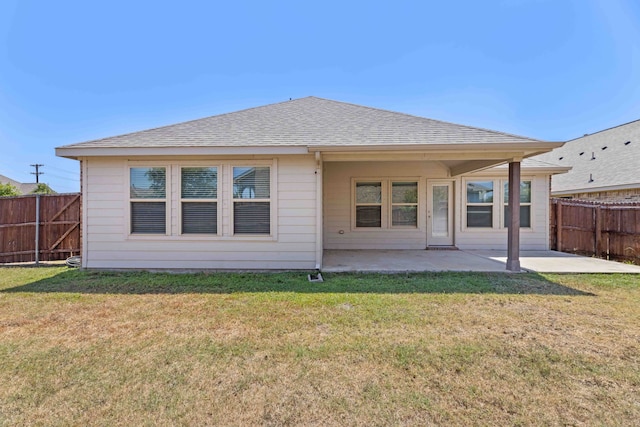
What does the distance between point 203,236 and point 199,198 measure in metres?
0.80

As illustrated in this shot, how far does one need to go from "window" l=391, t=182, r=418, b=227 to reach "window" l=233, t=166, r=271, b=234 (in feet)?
14.5

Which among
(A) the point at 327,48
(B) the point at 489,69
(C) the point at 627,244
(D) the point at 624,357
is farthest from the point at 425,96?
(D) the point at 624,357

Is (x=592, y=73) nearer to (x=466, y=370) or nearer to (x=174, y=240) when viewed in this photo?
(x=466, y=370)

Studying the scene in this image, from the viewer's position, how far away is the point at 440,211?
31.0 feet

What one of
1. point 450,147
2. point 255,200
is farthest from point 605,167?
point 255,200

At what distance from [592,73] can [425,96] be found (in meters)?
6.89

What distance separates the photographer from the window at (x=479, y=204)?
30.5ft

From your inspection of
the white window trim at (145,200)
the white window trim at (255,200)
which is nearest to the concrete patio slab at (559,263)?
the white window trim at (255,200)

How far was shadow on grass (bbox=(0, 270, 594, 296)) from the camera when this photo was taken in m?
4.93

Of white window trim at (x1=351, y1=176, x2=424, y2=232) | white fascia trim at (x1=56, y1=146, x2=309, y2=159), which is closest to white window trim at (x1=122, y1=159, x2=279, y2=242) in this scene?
white fascia trim at (x1=56, y1=146, x2=309, y2=159)

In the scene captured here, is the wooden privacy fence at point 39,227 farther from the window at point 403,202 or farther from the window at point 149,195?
the window at point 403,202

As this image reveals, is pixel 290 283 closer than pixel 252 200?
Yes

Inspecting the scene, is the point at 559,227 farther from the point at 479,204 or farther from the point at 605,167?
the point at 605,167

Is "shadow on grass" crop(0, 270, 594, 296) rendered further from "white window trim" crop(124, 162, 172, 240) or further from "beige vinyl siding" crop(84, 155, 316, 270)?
"white window trim" crop(124, 162, 172, 240)
